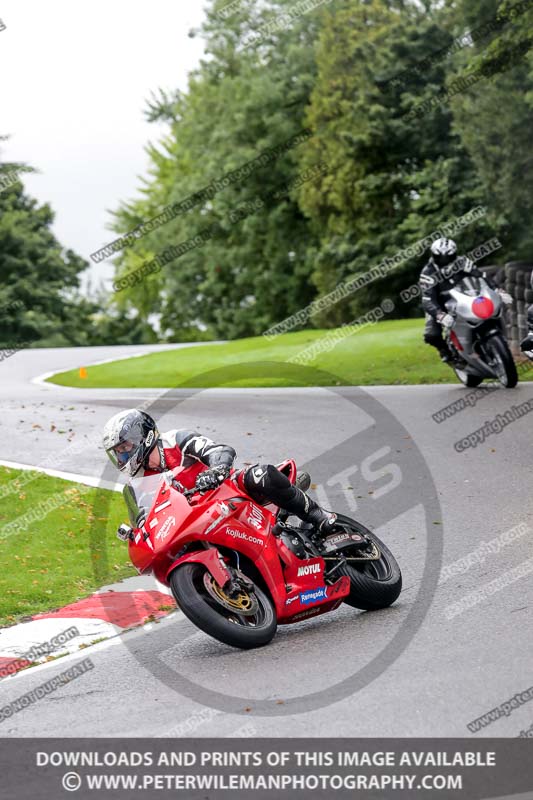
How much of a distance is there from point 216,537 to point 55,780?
2.00 meters

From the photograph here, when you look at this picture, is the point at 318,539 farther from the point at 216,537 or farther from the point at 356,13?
the point at 356,13

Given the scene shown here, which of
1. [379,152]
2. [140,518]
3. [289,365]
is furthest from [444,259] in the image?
[379,152]

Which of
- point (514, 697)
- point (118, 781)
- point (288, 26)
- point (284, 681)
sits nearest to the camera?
point (118, 781)

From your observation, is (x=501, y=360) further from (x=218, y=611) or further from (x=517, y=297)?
(x=218, y=611)

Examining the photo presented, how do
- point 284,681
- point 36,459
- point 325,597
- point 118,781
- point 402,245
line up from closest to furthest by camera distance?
point 118,781, point 284,681, point 325,597, point 36,459, point 402,245

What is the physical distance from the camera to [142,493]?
7.27 m

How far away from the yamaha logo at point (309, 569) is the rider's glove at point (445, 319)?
9.99 m

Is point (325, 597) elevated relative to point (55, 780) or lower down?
lower down

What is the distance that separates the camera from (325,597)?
7285 millimetres

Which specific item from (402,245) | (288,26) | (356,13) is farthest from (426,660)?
(288,26)

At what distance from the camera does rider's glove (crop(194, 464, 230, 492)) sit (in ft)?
22.4

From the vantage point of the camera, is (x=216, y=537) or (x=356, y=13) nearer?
(x=216, y=537)

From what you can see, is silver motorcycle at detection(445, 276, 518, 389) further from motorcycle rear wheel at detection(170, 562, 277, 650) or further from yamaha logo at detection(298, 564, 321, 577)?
motorcycle rear wheel at detection(170, 562, 277, 650)

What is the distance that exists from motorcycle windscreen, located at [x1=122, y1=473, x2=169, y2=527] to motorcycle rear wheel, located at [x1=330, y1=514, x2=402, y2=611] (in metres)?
1.20
